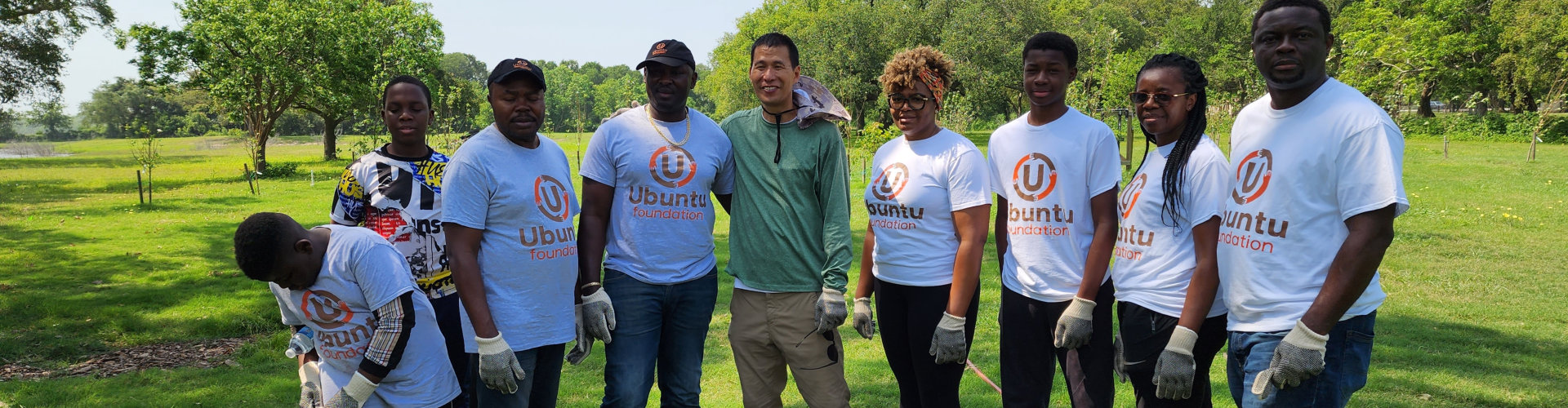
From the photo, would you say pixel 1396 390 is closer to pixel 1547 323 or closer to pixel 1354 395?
pixel 1354 395

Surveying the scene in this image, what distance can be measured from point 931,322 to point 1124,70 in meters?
19.8

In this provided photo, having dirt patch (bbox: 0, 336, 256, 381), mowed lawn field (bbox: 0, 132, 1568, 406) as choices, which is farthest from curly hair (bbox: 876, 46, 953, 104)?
dirt patch (bbox: 0, 336, 256, 381)

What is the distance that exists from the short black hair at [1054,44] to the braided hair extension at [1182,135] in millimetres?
342

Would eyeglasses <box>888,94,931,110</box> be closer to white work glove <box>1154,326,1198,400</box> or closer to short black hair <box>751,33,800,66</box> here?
short black hair <box>751,33,800,66</box>

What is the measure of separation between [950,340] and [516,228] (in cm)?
170

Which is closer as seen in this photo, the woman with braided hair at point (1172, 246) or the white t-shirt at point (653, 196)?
the woman with braided hair at point (1172, 246)

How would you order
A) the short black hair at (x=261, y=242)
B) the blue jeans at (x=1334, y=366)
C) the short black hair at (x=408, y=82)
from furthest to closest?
the short black hair at (x=408, y=82) < the short black hair at (x=261, y=242) < the blue jeans at (x=1334, y=366)

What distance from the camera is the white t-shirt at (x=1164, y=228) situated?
9.64 feet

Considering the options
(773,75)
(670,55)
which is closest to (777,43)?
(773,75)

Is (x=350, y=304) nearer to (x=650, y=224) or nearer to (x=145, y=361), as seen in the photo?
(x=650, y=224)

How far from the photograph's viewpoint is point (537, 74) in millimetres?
3301

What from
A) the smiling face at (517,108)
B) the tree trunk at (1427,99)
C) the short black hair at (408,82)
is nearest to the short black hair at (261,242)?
the smiling face at (517,108)

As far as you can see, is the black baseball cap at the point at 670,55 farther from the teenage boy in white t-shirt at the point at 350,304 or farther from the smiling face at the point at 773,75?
the teenage boy in white t-shirt at the point at 350,304

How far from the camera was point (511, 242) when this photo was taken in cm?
314
